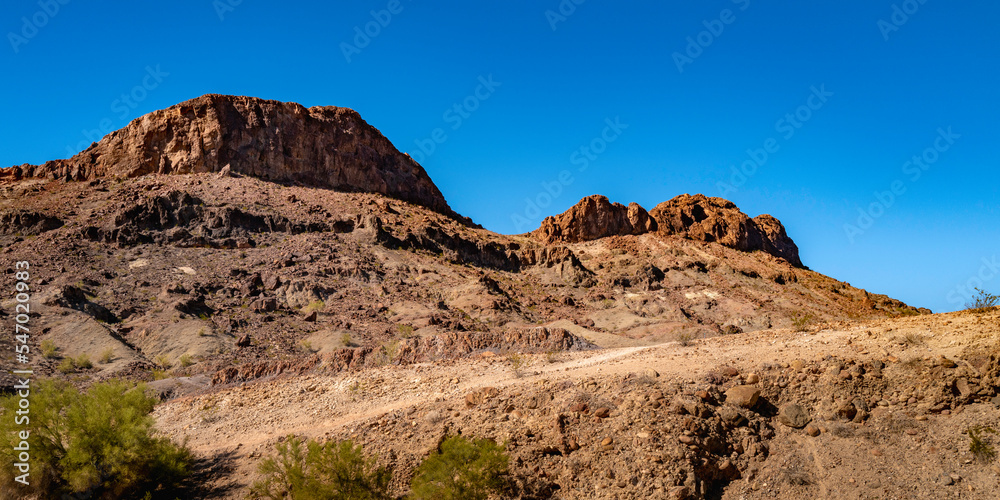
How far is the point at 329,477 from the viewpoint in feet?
35.6

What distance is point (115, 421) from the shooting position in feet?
43.8

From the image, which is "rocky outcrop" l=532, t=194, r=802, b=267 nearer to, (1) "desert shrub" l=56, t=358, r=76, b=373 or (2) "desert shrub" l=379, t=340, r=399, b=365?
(2) "desert shrub" l=379, t=340, r=399, b=365

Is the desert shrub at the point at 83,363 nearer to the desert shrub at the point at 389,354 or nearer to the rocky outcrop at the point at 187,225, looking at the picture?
the desert shrub at the point at 389,354

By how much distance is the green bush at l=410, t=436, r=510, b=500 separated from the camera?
9.88 metres

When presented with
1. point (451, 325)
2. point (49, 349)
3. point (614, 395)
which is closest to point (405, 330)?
point (451, 325)

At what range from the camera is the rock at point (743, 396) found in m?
11.1

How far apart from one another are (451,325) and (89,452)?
2285 centimetres

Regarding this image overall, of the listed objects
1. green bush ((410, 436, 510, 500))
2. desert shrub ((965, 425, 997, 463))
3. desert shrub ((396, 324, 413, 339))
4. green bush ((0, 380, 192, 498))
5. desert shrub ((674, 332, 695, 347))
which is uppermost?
desert shrub ((396, 324, 413, 339))

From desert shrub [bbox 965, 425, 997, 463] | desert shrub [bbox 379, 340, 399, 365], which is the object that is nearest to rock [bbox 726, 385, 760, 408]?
desert shrub [bbox 965, 425, 997, 463]

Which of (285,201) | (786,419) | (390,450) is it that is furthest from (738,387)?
(285,201)

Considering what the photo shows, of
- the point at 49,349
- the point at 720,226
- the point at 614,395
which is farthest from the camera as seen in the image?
the point at 720,226

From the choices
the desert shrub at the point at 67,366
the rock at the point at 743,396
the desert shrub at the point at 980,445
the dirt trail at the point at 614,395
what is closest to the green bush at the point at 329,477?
the dirt trail at the point at 614,395

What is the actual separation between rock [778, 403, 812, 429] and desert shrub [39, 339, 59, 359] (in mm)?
28614

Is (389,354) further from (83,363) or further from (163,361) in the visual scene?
(83,363)
